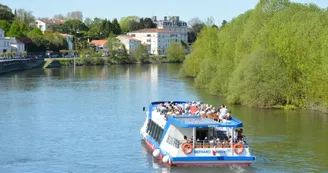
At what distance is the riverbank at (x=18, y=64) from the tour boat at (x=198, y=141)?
240 feet

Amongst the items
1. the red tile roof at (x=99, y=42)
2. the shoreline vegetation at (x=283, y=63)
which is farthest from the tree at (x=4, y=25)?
the shoreline vegetation at (x=283, y=63)

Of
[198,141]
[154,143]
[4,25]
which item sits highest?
[4,25]

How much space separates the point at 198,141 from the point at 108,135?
33.4 ft

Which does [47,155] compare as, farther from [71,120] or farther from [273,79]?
[273,79]

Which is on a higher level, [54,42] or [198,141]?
A: [54,42]

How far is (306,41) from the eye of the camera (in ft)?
169

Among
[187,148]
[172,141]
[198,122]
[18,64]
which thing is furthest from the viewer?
[18,64]

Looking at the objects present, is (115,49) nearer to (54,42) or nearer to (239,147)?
(54,42)

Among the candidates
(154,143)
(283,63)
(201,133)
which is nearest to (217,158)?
(201,133)

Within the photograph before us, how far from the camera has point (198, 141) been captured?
1195 inches

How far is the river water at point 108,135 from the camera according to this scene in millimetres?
31234

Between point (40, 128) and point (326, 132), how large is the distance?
1890 cm

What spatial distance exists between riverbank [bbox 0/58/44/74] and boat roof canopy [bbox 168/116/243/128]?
7357 cm

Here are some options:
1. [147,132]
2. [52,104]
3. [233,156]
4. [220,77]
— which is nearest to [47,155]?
[147,132]
